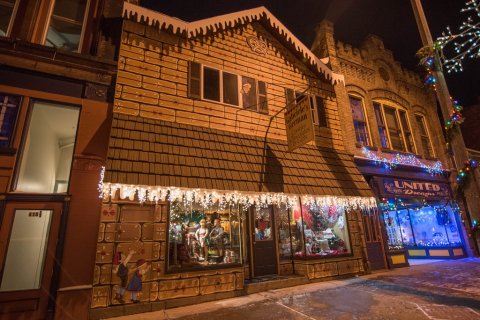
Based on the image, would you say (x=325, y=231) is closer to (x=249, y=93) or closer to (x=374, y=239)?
(x=374, y=239)

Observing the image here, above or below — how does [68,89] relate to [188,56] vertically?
below

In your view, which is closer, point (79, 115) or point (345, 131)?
point (79, 115)

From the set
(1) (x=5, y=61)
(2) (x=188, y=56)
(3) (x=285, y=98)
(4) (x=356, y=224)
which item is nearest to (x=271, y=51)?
(3) (x=285, y=98)

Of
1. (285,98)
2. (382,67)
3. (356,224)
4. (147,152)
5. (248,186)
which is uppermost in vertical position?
(382,67)

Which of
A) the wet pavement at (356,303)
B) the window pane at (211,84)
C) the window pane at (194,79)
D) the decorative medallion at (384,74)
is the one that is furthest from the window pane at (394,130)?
the window pane at (194,79)

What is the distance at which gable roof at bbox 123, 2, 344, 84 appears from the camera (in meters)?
8.36

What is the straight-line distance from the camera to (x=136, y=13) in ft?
27.0

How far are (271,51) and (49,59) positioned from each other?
7705 mm

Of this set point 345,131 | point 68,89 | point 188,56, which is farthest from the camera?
point 345,131

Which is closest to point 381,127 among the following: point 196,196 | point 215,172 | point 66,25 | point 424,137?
point 424,137

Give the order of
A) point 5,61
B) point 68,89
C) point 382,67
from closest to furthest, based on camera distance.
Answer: point 5,61, point 68,89, point 382,67

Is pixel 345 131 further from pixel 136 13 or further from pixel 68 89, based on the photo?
pixel 68 89

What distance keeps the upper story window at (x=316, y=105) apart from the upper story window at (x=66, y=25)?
289 inches

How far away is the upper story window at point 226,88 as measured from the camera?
9023mm
